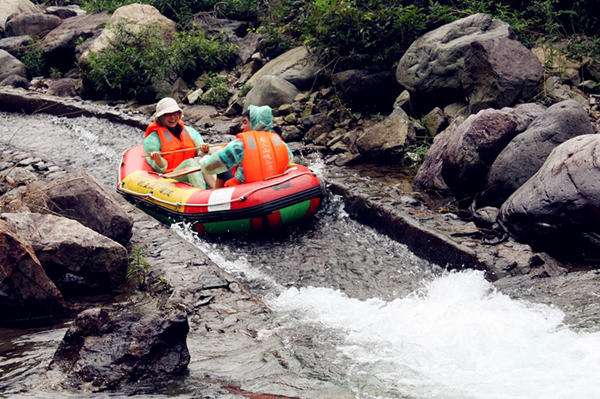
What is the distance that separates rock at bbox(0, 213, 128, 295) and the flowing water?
2.09 feet

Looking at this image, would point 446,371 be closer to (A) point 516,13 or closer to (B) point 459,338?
(B) point 459,338

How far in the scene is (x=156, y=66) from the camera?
13.8 m

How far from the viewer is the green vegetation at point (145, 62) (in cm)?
1384

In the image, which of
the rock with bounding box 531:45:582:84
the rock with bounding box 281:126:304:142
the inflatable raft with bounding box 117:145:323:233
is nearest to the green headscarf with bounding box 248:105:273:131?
the inflatable raft with bounding box 117:145:323:233

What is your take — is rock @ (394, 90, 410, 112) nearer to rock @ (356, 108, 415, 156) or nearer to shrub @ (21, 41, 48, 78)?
rock @ (356, 108, 415, 156)

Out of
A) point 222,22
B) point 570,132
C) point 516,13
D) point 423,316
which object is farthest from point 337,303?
point 222,22

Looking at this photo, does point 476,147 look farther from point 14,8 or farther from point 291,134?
point 14,8

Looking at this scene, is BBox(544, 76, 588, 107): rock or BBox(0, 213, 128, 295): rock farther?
BBox(544, 76, 588, 107): rock

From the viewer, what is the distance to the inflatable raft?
778 centimetres

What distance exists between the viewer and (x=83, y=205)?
669 centimetres

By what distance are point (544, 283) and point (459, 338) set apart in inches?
51.1

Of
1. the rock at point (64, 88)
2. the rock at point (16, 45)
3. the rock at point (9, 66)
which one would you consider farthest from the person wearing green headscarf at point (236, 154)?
the rock at point (16, 45)

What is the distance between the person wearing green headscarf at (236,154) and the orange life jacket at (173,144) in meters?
0.86

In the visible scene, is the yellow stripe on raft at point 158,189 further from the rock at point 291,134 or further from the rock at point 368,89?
the rock at point 368,89
